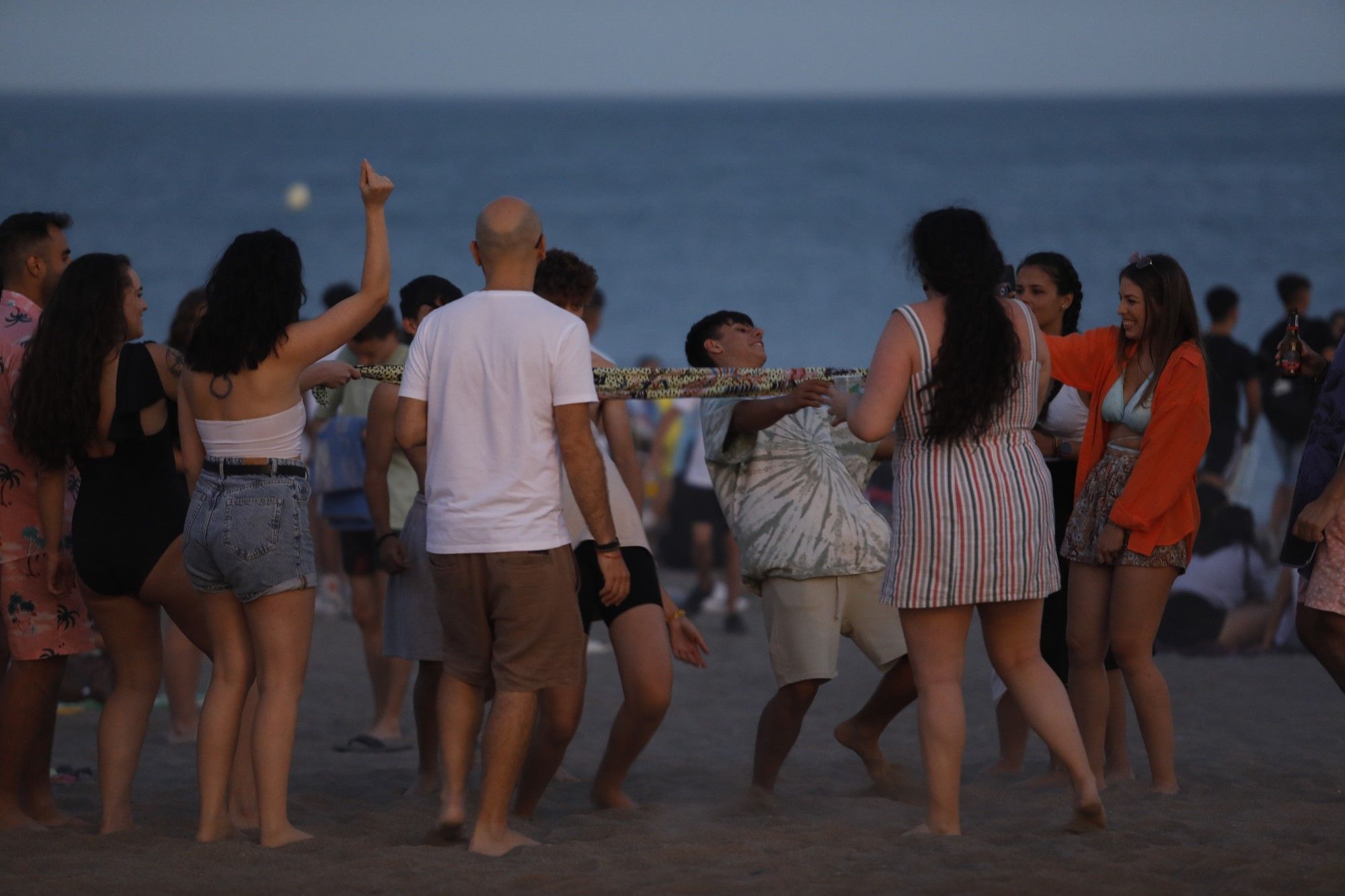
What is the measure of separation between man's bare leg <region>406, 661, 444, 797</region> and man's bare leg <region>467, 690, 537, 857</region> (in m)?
1.04

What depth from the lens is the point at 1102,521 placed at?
15.6 ft

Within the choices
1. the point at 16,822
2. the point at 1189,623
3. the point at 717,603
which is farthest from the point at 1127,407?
the point at 717,603

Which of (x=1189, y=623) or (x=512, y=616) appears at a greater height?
(x=512, y=616)

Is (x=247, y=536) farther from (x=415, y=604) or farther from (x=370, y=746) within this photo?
(x=370, y=746)

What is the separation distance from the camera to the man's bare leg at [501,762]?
13.4 feet

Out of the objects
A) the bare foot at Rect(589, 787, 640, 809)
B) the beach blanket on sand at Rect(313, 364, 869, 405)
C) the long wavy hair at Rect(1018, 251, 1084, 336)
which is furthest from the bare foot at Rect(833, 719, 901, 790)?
the long wavy hair at Rect(1018, 251, 1084, 336)

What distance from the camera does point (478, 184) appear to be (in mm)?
63250

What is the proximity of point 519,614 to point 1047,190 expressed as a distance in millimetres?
57411

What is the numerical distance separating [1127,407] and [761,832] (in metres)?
1.85

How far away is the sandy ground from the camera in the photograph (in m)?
3.84

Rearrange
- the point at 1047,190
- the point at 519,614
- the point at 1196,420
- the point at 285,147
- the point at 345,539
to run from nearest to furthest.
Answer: the point at 519,614, the point at 1196,420, the point at 345,539, the point at 1047,190, the point at 285,147

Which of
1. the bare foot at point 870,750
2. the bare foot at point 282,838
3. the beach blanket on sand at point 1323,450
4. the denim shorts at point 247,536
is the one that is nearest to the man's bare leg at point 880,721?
the bare foot at point 870,750

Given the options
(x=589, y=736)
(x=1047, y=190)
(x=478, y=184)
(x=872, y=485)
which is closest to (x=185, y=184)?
(x=478, y=184)

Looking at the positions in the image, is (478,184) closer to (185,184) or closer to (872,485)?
(185,184)
